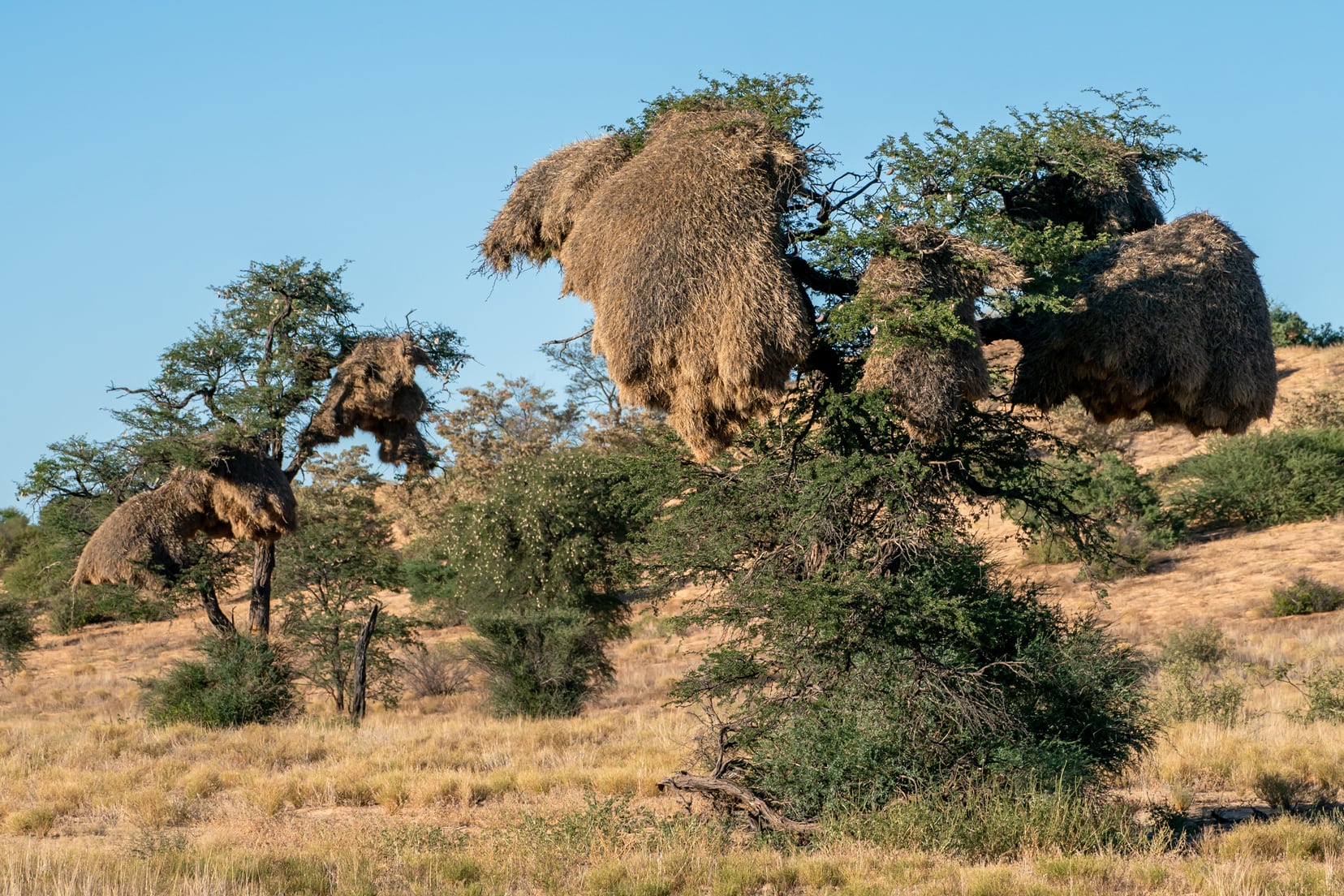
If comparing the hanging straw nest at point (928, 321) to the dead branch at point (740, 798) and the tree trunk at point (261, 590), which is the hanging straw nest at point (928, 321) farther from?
the tree trunk at point (261, 590)

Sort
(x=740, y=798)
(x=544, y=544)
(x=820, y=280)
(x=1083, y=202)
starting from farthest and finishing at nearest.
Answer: (x=544, y=544) → (x=1083, y=202) → (x=820, y=280) → (x=740, y=798)

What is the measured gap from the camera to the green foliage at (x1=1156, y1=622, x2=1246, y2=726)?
46.4ft

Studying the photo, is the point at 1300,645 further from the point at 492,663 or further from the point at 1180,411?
the point at 492,663

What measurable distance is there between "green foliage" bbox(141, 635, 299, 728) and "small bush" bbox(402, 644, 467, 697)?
3971 millimetres

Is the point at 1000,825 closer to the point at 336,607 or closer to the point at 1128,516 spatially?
the point at 336,607

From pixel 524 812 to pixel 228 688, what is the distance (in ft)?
33.3

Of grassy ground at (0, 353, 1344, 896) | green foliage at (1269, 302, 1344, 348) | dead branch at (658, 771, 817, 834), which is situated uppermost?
green foliage at (1269, 302, 1344, 348)

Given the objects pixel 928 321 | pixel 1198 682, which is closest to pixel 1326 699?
pixel 1198 682

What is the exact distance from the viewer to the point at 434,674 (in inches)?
922

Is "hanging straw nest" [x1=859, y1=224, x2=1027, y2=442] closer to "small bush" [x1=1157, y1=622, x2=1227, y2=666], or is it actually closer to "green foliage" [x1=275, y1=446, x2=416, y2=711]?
"small bush" [x1=1157, y1=622, x2=1227, y2=666]

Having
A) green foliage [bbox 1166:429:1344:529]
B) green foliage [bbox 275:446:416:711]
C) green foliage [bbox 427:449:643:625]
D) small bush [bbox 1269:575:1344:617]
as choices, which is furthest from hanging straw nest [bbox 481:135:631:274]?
green foliage [bbox 1166:429:1344:529]

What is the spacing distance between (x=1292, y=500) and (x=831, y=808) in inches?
1023

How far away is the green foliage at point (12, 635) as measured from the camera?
2734 cm

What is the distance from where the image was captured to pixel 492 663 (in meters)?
19.8
